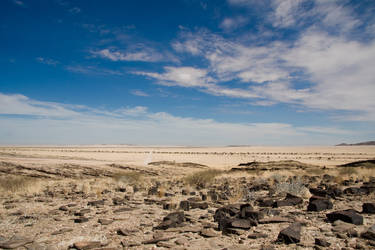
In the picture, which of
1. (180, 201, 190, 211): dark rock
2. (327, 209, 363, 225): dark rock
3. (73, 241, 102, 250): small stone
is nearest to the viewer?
(73, 241, 102, 250): small stone

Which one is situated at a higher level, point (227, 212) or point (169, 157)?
point (227, 212)

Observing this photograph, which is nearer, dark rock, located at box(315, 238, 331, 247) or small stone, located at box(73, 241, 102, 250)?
dark rock, located at box(315, 238, 331, 247)

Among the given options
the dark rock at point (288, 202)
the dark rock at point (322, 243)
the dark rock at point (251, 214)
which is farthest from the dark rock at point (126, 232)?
the dark rock at point (288, 202)

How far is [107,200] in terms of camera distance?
1038 cm

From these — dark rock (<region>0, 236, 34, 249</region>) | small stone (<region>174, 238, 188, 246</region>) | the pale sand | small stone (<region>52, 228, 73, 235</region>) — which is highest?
small stone (<region>174, 238, 188, 246</region>)

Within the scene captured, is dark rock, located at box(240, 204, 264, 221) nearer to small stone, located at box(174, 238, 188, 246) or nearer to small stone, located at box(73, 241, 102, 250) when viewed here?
small stone, located at box(174, 238, 188, 246)

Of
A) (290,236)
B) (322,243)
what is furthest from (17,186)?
(322,243)

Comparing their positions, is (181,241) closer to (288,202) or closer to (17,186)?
(288,202)

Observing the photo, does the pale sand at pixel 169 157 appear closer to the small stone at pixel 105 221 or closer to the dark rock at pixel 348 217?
the small stone at pixel 105 221

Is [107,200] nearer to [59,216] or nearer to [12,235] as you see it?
[59,216]

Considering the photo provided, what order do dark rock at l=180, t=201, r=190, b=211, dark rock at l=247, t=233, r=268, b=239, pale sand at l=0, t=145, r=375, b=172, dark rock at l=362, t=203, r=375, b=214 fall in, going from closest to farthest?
1. dark rock at l=247, t=233, r=268, b=239
2. dark rock at l=362, t=203, r=375, b=214
3. dark rock at l=180, t=201, r=190, b=211
4. pale sand at l=0, t=145, r=375, b=172

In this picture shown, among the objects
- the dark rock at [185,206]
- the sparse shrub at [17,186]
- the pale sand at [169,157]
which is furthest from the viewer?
the pale sand at [169,157]

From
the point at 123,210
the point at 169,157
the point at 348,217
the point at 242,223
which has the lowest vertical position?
the point at 169,157

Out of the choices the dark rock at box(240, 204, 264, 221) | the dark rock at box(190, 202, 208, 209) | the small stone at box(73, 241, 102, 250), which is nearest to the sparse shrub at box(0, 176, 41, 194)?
the dark rock at box(190, 202, 208, 209)
